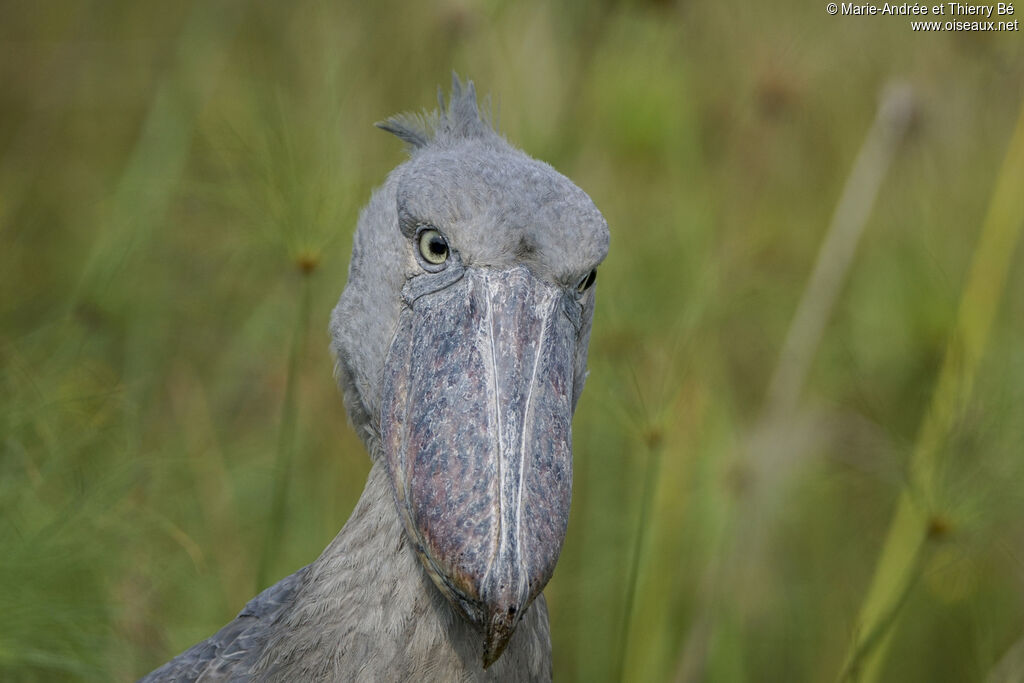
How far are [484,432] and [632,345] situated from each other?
1468 mm

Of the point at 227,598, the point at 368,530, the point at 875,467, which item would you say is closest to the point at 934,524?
the point at 875,467

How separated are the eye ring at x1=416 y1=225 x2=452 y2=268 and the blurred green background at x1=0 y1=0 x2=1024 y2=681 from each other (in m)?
0.67

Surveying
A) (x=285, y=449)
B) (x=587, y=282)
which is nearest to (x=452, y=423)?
(x=587, y=282)

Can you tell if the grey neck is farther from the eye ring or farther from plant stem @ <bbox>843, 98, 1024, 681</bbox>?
plant stem @ <bbox>843, 98, 1024, 681</bbox>

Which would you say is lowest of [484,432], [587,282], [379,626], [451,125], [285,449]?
[379,626]

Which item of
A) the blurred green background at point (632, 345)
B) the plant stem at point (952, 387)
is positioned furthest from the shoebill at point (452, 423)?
the plant stem at point (952, 387)

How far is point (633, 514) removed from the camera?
10.6 ft

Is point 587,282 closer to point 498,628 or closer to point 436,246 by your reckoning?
point 436,246

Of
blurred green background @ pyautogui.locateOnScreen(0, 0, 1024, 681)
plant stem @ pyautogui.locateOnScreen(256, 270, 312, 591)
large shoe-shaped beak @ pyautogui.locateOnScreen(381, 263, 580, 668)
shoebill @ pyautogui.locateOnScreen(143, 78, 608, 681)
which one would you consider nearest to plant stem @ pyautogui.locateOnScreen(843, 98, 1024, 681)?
blurred green background @ pyautogui.locateOnScreen(0, 0, 1024, 681)

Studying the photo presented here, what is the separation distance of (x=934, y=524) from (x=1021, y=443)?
1.12ft

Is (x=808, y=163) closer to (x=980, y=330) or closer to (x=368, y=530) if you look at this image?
(x=980, y=330)

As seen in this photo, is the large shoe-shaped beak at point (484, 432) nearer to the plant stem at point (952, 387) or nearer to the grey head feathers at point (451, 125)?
the grey head feathers at point (451, 125)

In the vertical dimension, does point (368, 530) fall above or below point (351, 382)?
below

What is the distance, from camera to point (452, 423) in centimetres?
163
